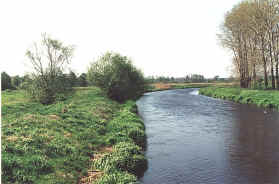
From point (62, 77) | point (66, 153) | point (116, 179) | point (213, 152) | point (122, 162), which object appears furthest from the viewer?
point (62, 77)

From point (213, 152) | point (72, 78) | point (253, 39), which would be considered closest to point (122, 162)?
point (213, 152)

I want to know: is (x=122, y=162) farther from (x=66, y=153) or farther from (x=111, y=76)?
(x=111, y=76)

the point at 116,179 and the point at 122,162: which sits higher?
the point at 122,162

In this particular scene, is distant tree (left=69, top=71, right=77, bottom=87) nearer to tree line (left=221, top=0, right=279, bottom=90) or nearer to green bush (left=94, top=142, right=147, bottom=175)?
green bush (left=94, top=142, right=147, bottom=175)

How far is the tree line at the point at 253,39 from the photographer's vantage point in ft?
114

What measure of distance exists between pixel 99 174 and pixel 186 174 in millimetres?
3689

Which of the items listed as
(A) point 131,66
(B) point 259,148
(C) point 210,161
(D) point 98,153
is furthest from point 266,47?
(D) point 98,153

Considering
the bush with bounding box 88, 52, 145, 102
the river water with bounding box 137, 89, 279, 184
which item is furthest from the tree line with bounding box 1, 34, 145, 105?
the river water with bounding box 137, 89, 279, 184

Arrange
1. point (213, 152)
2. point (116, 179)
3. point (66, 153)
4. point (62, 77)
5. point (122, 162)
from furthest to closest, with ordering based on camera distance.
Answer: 1. point (62, 77)
2. point (213, 152)
3. point (66, 153)
4. point (122, 162)
5. point (116, 179)

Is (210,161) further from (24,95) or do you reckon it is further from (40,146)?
(24,95)

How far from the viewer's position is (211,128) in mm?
18219

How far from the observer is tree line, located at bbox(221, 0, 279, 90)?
→ 34.8 m

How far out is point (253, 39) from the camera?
39.9 metres

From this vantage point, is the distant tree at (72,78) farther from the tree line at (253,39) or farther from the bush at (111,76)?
the tree line at (253,39)
